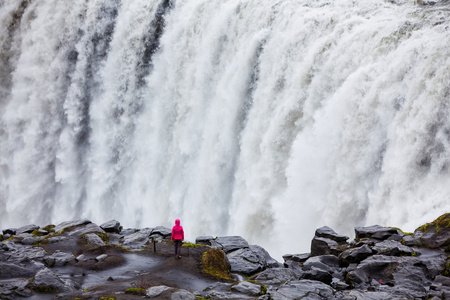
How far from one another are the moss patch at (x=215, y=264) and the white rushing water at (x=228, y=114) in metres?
6.52

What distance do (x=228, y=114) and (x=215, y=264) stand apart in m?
13.8

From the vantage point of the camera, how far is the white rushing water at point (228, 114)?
18.7 meters

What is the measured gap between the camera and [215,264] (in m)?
14.1

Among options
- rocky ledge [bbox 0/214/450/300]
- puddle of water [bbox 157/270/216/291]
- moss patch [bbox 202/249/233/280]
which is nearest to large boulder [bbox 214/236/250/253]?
rocky ledge [bbox 0/214/450/300]

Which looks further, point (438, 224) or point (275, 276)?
point (438, 224)

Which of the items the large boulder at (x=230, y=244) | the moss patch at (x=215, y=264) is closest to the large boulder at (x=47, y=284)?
the moss patch at (x=215, y=264)

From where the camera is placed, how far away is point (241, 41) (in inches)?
1075

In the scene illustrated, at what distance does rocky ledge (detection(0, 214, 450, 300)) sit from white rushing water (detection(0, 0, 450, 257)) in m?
2.82

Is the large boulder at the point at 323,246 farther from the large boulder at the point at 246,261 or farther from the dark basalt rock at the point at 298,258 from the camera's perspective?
the large boulder at the point at 246,261

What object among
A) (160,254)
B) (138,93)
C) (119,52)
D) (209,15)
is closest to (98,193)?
(138,93)

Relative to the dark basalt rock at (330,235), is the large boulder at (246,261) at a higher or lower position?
lower

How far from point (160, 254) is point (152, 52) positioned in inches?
820

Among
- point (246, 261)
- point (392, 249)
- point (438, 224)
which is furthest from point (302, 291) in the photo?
point (438, 224)

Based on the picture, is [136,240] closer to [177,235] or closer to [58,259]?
[58,259]
